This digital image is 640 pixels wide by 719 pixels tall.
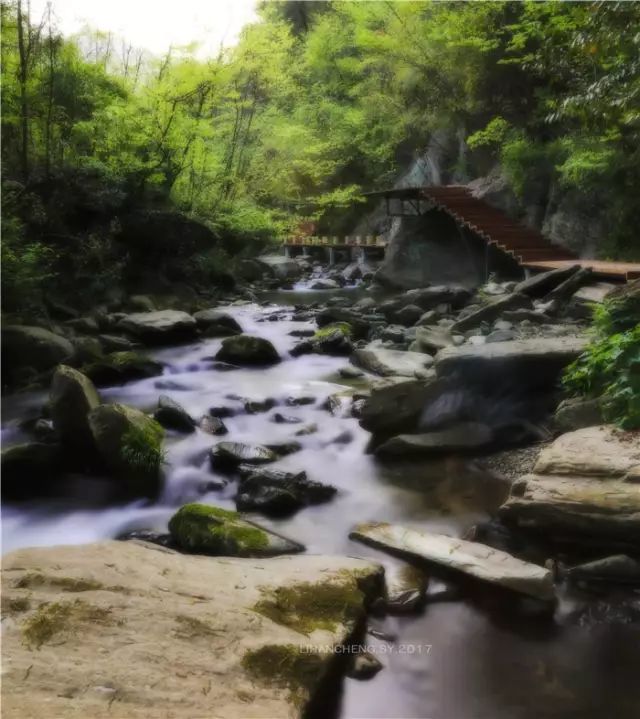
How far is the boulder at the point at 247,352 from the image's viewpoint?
8.19 m

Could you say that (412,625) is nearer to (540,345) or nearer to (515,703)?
(515,703)

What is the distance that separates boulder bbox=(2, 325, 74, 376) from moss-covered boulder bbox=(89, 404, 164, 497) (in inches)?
111

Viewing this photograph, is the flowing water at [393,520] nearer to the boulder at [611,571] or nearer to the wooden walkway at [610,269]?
the boulder at [611,571]

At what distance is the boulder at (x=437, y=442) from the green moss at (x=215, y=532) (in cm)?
186

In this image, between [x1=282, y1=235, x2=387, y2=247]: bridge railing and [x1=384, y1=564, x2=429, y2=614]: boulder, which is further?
[x1=282, y1=235, x2=387, y2=247]: bridge railing

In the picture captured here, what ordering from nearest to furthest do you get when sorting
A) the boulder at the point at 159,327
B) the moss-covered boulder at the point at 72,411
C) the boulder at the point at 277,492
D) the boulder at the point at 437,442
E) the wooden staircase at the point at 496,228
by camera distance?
the boulder at the point at 277,492, the moss-covered boulder at the point at 72,411, the boulder at the point at 437,442, the boulder at the point at 159,327, the wooden staircase at the point at 496,228

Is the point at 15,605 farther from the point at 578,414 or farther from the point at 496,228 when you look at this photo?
the point at 496,228

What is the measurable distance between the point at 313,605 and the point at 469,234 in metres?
13.5

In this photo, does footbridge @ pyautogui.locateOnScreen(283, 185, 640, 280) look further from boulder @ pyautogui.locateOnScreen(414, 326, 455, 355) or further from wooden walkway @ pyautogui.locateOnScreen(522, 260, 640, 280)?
boulder @ pyautogui.locateOnScreen(414, 326, 455, 355)

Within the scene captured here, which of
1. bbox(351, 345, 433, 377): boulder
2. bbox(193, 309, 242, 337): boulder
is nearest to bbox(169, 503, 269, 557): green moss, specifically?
bbox(351, 345, 433, 377): boulder

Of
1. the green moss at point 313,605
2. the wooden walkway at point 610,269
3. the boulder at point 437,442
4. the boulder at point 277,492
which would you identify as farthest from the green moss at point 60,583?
Result: the wooden walkway at point 610,269

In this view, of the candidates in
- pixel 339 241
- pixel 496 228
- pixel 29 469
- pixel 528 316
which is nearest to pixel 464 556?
pixel 29 469

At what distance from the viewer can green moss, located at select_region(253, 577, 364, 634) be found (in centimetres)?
260

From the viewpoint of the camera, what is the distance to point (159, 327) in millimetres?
9250
